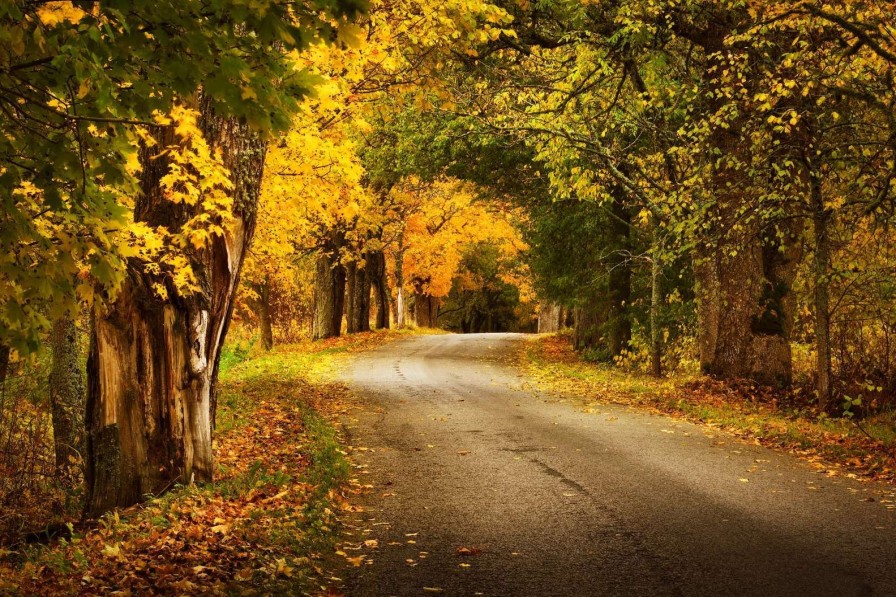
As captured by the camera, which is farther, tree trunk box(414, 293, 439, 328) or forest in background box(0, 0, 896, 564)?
tree trunk box(414, 293, 439, 328)

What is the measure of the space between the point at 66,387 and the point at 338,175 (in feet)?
18.5

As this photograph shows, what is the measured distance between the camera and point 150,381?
26.7 feet

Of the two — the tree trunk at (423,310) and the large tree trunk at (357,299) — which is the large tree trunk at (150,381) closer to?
the large tree trunk at (357,299)

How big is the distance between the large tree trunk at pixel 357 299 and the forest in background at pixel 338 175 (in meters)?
13.0

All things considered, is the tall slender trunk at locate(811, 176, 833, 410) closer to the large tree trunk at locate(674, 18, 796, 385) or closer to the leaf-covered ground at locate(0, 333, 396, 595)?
the large tree trunk at locate(674, 18, 796, 385)

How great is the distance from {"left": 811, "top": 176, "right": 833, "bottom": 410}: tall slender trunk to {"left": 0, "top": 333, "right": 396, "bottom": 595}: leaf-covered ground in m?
7.66

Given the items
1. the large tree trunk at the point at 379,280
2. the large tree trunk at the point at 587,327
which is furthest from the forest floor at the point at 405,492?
the large tree trunk at the point at 379,280

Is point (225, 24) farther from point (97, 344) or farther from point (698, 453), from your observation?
point (698, 453)

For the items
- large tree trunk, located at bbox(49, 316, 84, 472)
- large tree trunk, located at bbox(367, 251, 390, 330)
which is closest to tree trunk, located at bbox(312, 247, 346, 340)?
large tree trunk, located at bbox(367, 251, 390, 330)

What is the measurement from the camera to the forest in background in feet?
14.3

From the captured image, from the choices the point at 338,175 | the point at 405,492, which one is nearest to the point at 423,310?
the point at 338,175

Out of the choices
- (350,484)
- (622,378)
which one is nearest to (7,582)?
(350,484)

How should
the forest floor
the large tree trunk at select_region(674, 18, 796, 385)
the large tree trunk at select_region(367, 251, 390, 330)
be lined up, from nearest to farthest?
the forest floor, the large tree trunk at select_region(674, 18, 796, 385), the large tree trunk at select_region(367, 251, 390, 330)

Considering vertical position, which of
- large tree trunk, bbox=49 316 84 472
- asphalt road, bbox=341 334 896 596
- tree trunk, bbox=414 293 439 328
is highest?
tree trunk, bbox=414 293 439 328
